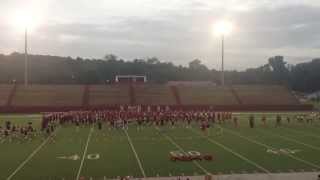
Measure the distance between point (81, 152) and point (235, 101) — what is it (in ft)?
126

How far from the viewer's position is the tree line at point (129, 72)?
352 ft

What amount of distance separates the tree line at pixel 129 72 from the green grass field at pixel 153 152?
7040 cm

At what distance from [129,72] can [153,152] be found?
3810 inches

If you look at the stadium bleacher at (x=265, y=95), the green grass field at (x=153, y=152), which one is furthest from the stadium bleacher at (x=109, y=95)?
the green grass field at (x=153, y=152)

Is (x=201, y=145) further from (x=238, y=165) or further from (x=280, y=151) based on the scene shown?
Answer: (x=238, y=165)

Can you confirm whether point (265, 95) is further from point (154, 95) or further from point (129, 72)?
point (129, 72)

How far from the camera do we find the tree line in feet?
352

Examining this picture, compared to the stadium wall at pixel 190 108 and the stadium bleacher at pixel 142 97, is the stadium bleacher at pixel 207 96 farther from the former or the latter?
the stadium wall at pixel 190 108

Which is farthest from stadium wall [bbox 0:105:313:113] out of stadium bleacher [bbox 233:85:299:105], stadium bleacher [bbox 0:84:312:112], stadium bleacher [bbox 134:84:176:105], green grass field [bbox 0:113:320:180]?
green grass field [bbox 0:113:320:180]

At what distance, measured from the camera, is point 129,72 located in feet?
391

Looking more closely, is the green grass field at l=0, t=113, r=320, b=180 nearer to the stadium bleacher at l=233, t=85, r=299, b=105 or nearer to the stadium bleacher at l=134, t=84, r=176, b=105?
the stadium bleacher at l=134, t=84, r=176, b=105

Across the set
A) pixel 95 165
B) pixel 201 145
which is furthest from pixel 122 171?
pixel 201 145

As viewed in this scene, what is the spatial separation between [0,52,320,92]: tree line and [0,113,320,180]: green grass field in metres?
70.4

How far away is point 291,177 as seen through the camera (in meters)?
17.0
